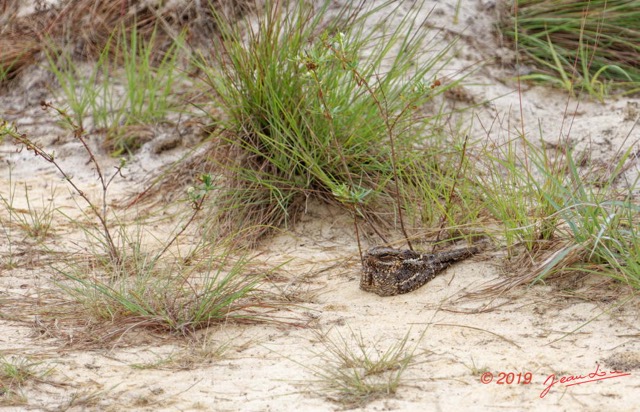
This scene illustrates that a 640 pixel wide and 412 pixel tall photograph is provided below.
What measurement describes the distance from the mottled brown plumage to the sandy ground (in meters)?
0.05

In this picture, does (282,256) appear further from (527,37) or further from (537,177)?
(527,37)

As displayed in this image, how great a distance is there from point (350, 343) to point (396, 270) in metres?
0.48

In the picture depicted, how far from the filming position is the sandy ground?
2361 mm

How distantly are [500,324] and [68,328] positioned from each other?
144 centimetres

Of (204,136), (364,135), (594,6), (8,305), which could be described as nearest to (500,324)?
(364,135)

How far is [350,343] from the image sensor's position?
8.95 feet

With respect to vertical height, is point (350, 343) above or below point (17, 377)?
below

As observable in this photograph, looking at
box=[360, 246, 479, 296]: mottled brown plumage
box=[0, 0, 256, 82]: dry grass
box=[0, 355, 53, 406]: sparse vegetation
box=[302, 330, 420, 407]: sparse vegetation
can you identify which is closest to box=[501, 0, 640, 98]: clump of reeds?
box=[0, 0, 256, 82]: dry grass

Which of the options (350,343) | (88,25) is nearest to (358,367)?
(350,343)

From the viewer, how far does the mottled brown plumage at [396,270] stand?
10.3 feet
